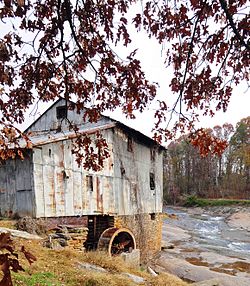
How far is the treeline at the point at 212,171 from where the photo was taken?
4866 centimetres

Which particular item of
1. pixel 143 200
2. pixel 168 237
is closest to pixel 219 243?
pixel 168 237

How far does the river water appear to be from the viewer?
20484 millimetres

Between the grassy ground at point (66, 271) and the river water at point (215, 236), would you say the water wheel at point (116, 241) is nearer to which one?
the grassy ground at point (66, 271)

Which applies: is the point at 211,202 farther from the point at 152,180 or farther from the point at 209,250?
the point at 152,180

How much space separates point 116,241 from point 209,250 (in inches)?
310

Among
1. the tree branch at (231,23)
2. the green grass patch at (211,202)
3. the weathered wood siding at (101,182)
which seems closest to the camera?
the tree branch at (231,23)

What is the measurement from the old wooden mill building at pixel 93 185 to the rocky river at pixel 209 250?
63.8 inches

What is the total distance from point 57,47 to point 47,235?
7.06 meters

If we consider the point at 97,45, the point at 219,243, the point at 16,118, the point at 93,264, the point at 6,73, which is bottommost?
the point at 219,243

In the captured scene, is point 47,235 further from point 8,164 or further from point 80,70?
point 80,70

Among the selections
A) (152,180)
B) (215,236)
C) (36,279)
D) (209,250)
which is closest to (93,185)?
(152,180)

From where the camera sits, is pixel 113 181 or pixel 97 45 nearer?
pixel 97 45

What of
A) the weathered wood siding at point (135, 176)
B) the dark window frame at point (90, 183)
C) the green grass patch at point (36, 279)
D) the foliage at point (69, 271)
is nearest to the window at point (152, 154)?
the weathered wood siding at point (135, 176)

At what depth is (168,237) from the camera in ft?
78.4
